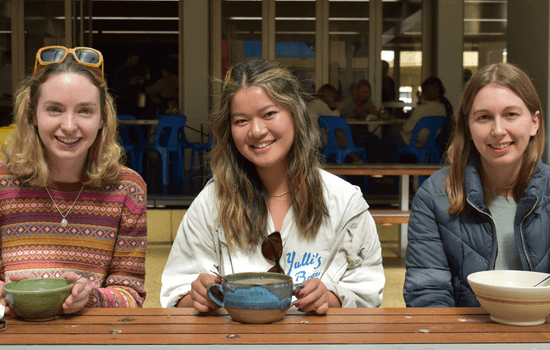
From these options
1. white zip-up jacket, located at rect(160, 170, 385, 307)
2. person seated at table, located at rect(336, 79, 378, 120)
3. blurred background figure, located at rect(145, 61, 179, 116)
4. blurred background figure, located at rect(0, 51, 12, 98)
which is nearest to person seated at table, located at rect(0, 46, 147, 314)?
white zip-up jacket, located at rect(160, 170, 385, 307)

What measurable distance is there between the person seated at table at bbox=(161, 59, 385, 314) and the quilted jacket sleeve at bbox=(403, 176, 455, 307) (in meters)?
0.12

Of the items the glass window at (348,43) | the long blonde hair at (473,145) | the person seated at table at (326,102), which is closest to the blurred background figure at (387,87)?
the glass window at (348,43)

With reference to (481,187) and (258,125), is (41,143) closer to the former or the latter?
(258,125)

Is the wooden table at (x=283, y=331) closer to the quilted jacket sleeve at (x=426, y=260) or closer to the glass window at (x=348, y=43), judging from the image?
the quilted jacket sleeve at (x=426, y=260)

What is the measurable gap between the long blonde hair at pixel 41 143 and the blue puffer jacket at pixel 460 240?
90 centimetres

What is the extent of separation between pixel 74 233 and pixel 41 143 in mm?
267

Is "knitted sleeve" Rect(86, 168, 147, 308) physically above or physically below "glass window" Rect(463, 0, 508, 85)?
below

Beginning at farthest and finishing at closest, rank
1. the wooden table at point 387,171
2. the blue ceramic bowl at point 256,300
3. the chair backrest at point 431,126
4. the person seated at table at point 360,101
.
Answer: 1. the person seated at table at point 360,101
2. the chair backrest at point 431,126
3. the wooden table at point 387,171
4. the blue ceramic bowl at point 256,300

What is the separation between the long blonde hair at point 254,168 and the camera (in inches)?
63.1

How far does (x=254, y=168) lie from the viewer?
5.70 feet

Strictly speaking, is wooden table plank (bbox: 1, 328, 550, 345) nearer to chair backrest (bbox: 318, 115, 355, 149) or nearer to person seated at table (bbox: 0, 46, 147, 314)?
person seated at table (bbox: 0, 46, 147, 314)

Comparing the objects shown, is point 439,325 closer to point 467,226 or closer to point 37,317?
point 467,226

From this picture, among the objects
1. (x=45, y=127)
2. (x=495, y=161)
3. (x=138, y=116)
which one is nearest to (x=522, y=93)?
(x=495, y=161)

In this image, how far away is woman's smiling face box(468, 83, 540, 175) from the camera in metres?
1.58
